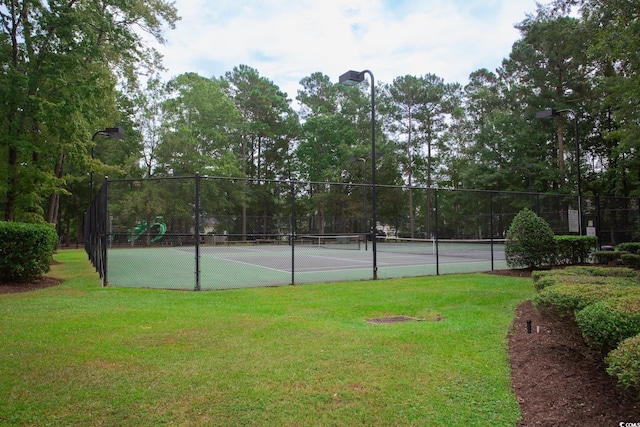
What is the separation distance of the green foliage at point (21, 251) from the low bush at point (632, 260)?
14910 mm

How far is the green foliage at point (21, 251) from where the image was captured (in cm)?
887

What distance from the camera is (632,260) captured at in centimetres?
1089

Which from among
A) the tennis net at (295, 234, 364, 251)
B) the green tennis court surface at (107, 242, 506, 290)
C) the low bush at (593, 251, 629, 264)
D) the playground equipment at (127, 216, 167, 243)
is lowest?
the green tennis court surface at (107, 242, 506, 290)

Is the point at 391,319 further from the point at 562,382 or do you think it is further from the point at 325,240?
the point at 325,240

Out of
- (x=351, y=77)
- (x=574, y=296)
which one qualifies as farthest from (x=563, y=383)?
(x=351, y=77)

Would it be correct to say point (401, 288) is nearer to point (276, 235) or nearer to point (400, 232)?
point (276, 235)

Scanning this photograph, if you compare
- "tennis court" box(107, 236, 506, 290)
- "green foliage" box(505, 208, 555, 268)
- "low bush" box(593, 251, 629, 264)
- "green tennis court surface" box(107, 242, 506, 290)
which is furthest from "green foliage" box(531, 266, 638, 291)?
"low bush" box(593, 251, 629, 264)

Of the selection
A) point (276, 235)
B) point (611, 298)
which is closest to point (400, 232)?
point (276, 235)

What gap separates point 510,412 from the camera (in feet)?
9.54

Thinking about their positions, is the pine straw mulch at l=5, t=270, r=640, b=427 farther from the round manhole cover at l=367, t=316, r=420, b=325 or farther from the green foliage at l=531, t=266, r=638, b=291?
the round manhole cover at l=367, t=316, r=420, b=325

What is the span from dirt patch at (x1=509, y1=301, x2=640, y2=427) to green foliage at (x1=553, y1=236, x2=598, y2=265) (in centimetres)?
832

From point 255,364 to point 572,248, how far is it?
11.8 m

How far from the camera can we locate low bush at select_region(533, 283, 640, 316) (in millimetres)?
3600

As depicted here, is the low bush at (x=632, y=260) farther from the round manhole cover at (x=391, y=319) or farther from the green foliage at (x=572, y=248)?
the round manhole cover at (x=391, y=319)
